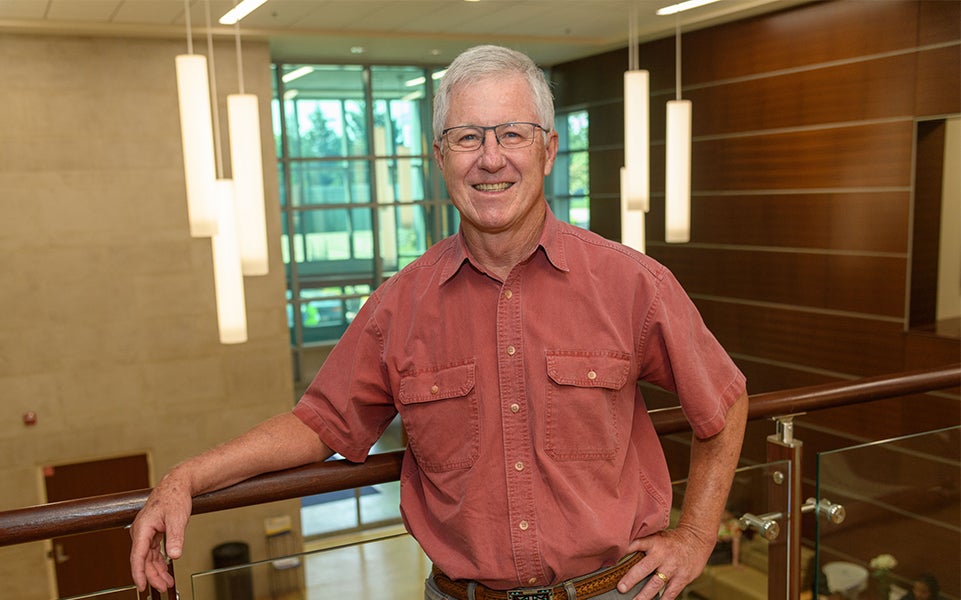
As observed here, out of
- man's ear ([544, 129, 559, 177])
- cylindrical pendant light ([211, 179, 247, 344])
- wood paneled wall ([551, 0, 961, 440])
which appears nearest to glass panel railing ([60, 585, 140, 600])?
man's ear ([544, 129, 559, 177])

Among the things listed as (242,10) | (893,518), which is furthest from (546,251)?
(242,10)

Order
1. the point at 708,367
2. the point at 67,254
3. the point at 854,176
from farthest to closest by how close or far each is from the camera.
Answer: the point at 67,254 < the point at 854,176 < the point at 708,367

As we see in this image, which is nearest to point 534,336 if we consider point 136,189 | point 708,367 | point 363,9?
point 708,367

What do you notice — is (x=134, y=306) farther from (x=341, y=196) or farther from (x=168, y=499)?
(x=168, y=499)

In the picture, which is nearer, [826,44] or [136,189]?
[826,44]

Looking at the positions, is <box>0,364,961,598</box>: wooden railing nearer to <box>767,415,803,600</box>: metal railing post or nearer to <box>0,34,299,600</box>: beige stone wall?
<box>767,415,803,600</box>: metal railing post

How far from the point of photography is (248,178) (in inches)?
182

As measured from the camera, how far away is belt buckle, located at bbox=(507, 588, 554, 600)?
149cm

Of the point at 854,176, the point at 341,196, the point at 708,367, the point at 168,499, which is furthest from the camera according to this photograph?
the point at 341,196

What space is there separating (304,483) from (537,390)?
494 mm

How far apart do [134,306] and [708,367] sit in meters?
7.68

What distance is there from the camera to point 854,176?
7.02 m

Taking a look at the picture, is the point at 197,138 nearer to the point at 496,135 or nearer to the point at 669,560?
the point at 496,135

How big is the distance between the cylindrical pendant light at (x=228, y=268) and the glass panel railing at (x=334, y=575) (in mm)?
3640
